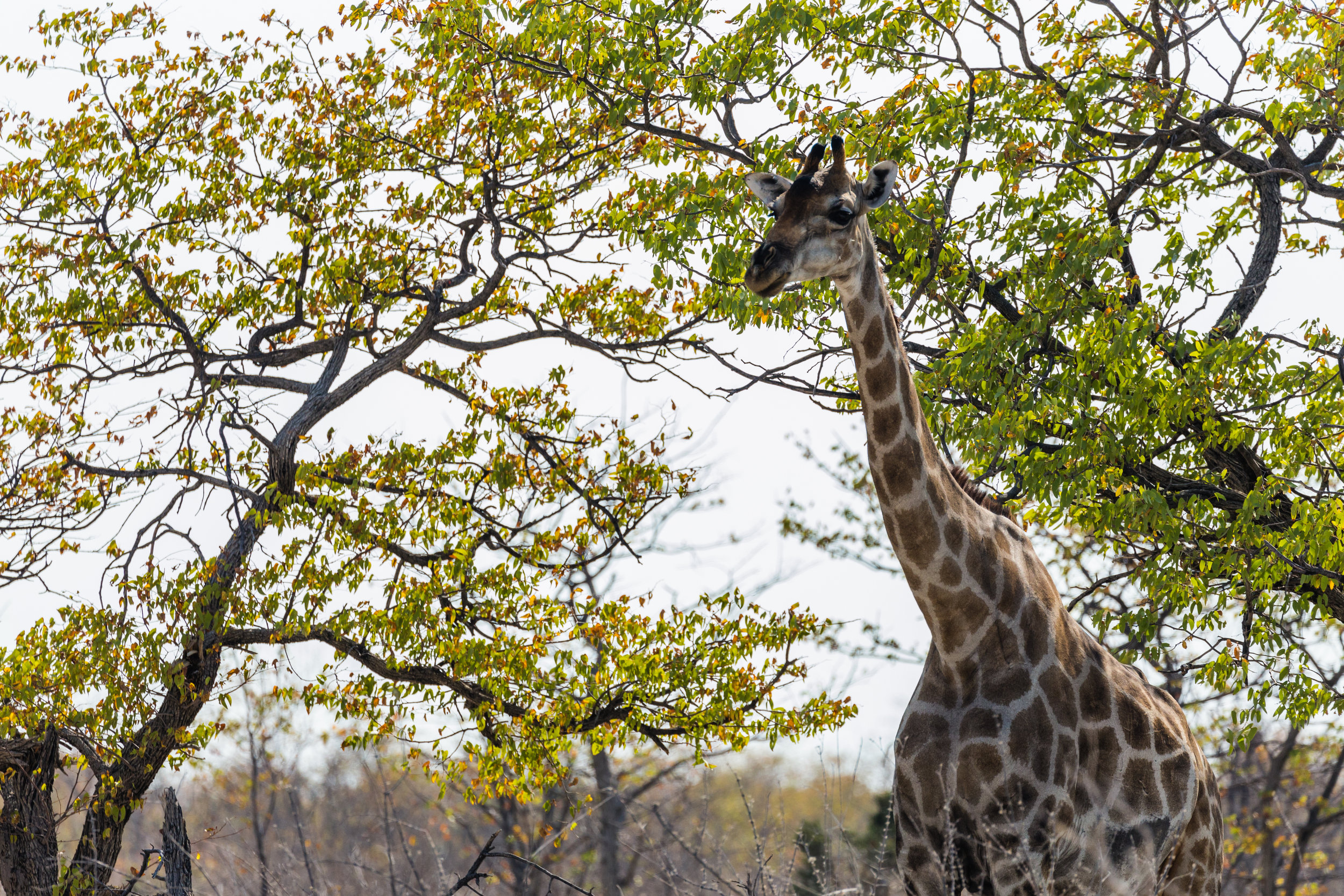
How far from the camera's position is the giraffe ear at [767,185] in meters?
6.54

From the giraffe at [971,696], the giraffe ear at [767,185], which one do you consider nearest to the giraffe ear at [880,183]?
A: the giraffe at [971,696]

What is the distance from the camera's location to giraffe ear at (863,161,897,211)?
590cm

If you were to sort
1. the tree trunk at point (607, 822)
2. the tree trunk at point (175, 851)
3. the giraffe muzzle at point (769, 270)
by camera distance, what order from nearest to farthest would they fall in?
the giraffe muzzle at point (769, 270)
the tree trunk at point (175, 851)
the tree trunk at point (607, 822)

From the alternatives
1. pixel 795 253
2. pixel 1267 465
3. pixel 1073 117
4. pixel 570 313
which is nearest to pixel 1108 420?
pixel 1267 465

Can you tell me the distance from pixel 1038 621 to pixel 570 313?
22.4 feet

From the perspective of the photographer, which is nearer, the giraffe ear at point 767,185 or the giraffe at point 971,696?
the giraffe at point 971,696

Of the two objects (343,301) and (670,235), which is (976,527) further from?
(343,301)

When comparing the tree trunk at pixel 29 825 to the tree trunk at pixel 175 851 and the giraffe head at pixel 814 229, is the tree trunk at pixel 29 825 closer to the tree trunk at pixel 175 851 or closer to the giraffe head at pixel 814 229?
the tree trunk at pixel 175 851

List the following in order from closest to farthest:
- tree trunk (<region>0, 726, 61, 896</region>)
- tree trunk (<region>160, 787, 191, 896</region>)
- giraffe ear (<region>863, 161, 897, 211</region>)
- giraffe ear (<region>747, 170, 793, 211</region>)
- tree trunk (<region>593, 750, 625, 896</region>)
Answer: giraffe ear (<region>863, 161, 897, 211</region>) < giraffe ear (<region>747, 170, 793, 211</region>) < tree trunk (<region>160, 787, 191, 896</region>) < tree trunk (<region>0, 726, 61, 896</region>) < tree trunk (<region>593, 750, 625, 896</region>)

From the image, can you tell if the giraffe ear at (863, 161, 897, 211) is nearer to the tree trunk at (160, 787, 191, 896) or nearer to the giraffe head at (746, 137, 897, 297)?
the giraffe head at (746, 137, 897, 297)

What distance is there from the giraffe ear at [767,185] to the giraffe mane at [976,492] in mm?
1665

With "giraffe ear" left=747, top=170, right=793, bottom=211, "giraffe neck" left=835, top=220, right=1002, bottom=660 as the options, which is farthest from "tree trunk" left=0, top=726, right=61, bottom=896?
"giraffe neck" left=835, top=220, right=1002, bottom=660

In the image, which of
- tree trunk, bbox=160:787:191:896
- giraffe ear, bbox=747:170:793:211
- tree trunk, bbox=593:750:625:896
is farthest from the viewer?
tree trunk, bbox=593:750:625:896

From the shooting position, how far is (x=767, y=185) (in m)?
6.67
